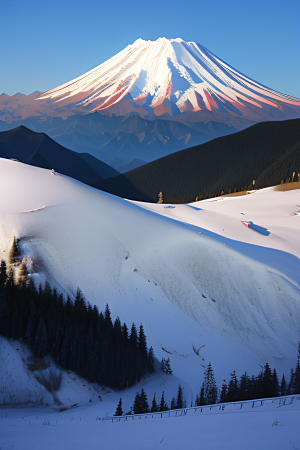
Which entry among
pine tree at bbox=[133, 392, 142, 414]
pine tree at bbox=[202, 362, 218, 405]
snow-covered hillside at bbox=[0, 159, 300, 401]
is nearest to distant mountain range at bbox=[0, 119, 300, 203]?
snow-covered hillside at bbox=[0, 159, 300, 401]

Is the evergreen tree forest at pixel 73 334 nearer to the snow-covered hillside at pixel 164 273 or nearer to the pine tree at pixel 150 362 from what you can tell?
the pine tree at pixel 150 362

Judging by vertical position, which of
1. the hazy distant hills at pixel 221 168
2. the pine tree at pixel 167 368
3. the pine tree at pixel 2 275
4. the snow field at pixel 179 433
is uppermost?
the hazy distant hills at pixel 221 168

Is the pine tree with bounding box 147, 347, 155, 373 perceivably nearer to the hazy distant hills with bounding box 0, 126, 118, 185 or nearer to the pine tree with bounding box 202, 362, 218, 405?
the pine tree with bounding box 202, 362, 218, 405

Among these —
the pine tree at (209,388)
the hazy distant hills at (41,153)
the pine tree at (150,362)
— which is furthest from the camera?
the hazy distant hills at (41,153)

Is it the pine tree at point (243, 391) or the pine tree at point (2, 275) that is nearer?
the pine tree at point (243, 391)

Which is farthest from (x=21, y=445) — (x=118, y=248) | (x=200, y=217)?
(x=200, y=217)

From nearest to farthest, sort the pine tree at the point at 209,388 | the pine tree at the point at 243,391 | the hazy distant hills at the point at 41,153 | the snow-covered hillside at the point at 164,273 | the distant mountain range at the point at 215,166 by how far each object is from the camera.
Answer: the pine tree at the point at 243,391
the pine tree at the point at 209,388
the snow-covered hillside at the point at 164,273
the distant mountain range at the point at 215,166
the hazy distant hills at the point at 41,153

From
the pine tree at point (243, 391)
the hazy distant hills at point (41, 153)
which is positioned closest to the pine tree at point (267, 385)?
the pine tree at point (243, 391)

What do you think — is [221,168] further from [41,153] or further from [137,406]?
[137,406]
